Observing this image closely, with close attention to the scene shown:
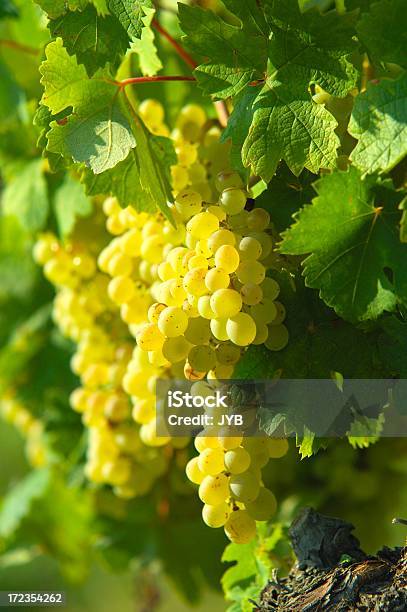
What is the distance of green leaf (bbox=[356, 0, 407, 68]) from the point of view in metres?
0.56

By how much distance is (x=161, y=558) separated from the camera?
1.20 meters

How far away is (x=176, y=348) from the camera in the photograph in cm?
68

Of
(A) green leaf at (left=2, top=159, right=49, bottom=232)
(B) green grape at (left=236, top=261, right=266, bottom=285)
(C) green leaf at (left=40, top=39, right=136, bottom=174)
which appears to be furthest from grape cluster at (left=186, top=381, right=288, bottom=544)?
(A) green leaf at (left=2, top=159, right=49, bottom=232)

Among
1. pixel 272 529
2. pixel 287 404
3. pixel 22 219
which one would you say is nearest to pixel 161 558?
pixel 272 529

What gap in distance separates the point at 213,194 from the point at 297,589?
35 cm

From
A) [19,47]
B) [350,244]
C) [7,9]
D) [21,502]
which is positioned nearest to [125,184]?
[350,244]

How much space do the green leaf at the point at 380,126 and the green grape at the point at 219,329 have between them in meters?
0.16

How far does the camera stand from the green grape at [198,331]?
2.22ft

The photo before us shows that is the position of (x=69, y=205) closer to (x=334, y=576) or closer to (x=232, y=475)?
(x=232, y=475)

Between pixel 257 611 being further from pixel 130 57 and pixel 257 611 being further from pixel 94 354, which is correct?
pixel 130 57

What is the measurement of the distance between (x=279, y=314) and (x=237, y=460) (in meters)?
0.12

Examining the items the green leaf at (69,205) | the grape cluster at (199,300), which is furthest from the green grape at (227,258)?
the green leaf at (69,205)

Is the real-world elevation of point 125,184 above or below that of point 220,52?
below

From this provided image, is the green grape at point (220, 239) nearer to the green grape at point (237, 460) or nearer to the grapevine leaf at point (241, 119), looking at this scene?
the grapevine leaf at point (241, 119)
